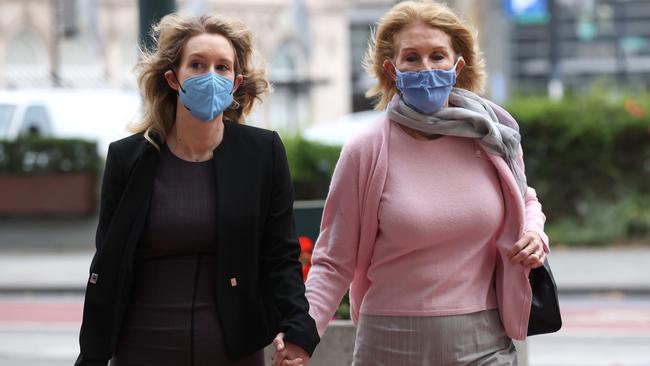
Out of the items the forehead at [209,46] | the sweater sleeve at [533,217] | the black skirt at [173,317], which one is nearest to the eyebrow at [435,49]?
the sweater sleeve at [533,217]

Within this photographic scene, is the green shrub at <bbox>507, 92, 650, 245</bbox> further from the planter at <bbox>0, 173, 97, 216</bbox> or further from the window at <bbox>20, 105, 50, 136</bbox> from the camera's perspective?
the window at <bbox>20, 105, 50, 136</bbox>

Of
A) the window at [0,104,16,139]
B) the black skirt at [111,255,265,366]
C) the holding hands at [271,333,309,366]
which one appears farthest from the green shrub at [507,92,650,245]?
the black skirt at [111,255,265,366]

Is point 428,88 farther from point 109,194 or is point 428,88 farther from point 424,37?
point 109,194

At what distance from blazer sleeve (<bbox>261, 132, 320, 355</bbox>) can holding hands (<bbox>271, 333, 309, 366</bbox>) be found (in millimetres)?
16

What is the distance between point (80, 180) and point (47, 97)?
1891mm

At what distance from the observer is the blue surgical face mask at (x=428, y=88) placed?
391 cm

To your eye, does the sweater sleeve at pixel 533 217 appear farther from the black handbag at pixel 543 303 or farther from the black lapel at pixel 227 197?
the black lapel at pixel 227 197

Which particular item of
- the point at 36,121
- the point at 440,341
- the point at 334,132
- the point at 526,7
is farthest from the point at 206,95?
the point at 526,7

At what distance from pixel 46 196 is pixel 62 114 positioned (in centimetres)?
181

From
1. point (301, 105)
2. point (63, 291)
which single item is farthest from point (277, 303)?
point (301, 105)

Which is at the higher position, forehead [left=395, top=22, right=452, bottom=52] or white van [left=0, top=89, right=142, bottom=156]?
forehead [left=395, top=22, right=452, bottom=52]

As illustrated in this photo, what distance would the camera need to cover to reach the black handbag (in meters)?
4.01

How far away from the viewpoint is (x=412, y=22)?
403cm

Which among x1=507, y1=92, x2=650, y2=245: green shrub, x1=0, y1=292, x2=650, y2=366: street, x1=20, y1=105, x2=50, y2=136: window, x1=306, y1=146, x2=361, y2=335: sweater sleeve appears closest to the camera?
x1=306, y1=146, x2=361, y2=335: sweater sleeve
